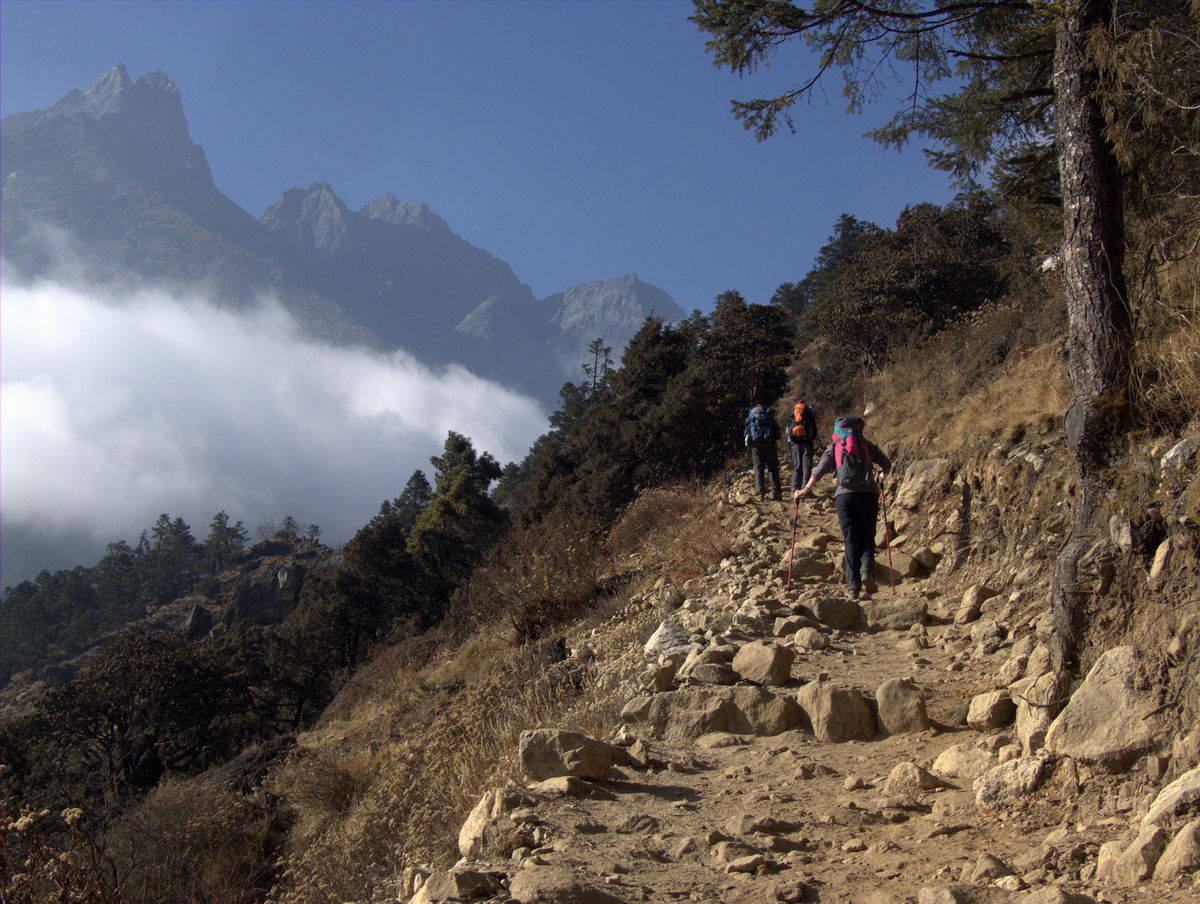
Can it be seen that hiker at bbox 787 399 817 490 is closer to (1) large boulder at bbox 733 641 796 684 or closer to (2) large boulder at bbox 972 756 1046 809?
(1) large boulder at bbox 733 641 796 684

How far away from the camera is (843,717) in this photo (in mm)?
5047

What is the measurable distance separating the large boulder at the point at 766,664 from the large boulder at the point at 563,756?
1559mm

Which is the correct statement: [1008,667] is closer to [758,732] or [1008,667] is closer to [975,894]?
[758,732]

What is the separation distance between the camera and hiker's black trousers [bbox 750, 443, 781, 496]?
45.8 feet

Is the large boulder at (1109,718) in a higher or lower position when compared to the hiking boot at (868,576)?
lower

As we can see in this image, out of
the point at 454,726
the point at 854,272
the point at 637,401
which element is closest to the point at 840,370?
the point at 854,272

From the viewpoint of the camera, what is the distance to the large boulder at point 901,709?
489cm

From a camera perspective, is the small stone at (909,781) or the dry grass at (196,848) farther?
the dry grass at (196,848)

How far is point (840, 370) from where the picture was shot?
2681 cm

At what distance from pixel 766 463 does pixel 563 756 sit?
10207 mm

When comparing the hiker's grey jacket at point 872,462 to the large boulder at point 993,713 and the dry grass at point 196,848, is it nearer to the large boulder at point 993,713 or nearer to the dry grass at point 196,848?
the large boulder at point 993,713

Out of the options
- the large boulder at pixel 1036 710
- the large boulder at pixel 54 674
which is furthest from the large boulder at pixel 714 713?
the large boulder at pixel 54 674

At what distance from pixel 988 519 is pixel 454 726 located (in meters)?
5.35

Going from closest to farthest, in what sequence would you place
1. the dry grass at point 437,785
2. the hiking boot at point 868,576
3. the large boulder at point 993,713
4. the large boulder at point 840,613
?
the large boulder at point 993,713 → the dry grass at point 437,785 → the large boulder at point 840,613 → the hiking boot at point 868,576
